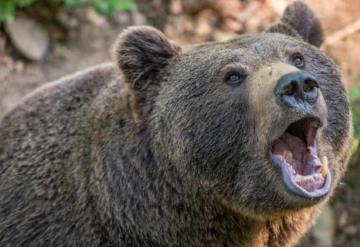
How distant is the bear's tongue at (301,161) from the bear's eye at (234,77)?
0.38 metres

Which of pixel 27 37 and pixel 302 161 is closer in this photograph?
pixel 302 161

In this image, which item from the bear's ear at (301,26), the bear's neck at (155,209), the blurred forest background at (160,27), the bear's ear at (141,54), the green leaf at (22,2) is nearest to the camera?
the bear's neck at (155,209)

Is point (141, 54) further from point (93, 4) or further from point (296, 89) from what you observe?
point (93, 4)

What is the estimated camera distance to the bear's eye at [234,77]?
4.68 meters

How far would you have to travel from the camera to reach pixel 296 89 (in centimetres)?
428

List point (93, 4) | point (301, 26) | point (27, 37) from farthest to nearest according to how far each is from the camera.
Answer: point (27, 37) < point (93, 4) < point (301, 26)

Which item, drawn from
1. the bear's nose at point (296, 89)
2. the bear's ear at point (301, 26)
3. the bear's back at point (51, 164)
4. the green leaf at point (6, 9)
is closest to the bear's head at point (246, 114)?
the bear's nose at point (296, 89)

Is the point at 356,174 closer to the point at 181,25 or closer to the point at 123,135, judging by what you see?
the point at 181,25

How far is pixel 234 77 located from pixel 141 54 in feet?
2.07

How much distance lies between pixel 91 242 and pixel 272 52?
1528 millimetres

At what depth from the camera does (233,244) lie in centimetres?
500

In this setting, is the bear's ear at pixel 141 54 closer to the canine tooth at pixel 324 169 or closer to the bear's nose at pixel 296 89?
the bear's nose at pixel 296 89

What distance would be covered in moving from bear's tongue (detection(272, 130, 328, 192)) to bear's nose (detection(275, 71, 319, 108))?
32 centimetres

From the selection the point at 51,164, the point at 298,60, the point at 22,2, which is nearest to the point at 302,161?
the point at 298,60
